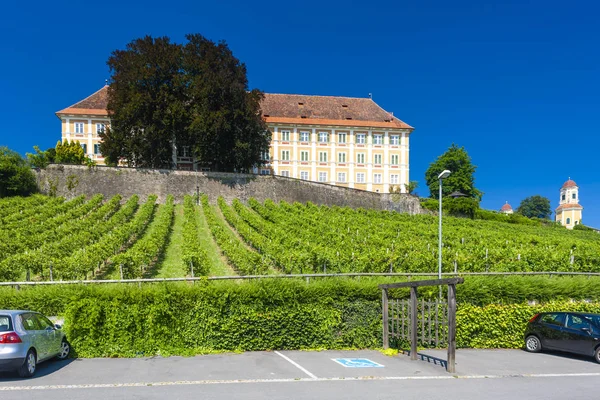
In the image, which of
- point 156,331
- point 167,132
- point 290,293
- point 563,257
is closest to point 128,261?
point 156,331

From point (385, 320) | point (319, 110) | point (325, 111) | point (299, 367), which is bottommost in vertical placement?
point (299, 367)

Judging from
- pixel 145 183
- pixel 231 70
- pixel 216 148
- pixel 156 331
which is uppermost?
pixel 231 70

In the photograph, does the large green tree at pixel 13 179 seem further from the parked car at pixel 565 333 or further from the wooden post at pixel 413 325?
the parked car at pixel 565 333

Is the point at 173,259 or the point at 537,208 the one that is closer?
the point at 173,259

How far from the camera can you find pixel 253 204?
1742 inches

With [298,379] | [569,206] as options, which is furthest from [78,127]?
[569,206]

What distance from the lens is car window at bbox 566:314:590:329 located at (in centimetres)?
1322

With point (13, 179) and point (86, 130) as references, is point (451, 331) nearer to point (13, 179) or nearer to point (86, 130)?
point (13, 179)

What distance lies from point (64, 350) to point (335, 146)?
54.9 m

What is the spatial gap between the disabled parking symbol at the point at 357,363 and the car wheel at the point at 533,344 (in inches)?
248

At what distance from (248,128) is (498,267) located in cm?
3052

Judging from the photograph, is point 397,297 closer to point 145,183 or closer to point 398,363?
point 398,363

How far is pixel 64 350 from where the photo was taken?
11.2 metres

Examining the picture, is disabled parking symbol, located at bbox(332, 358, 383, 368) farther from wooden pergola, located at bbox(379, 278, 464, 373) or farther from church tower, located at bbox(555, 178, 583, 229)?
church tower, located at bbox(555, 178, 583, 229)
